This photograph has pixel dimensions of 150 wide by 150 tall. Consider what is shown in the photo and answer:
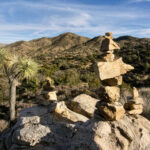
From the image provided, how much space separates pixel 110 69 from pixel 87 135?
61.2 inches

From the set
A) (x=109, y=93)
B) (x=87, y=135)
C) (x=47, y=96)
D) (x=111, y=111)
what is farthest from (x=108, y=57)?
(x=47, y=96)

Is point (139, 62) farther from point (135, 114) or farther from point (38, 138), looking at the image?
point (38, 138)

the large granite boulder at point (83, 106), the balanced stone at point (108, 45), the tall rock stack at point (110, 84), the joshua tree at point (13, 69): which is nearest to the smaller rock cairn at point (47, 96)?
the large granite boulder at point (83, 106)

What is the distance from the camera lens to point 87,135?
311 centimetres

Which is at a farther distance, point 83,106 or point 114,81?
point 83,106

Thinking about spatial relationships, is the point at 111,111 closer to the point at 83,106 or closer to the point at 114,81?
the point at 114,81

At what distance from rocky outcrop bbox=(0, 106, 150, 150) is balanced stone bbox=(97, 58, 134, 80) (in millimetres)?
1085

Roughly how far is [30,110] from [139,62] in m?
18.0

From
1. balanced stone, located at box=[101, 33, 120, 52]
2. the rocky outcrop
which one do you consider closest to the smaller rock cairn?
the rocky outcrop

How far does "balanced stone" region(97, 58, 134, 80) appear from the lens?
289 cm

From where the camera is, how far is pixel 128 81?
620 inches

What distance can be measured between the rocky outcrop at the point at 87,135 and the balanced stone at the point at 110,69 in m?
1.08

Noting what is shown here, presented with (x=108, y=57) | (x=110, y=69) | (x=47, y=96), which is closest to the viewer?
(x=110, y=69)

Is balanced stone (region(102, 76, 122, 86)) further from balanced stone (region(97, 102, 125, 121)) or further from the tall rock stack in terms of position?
Result: balanced stone (region(97, 102, 125, 121))
